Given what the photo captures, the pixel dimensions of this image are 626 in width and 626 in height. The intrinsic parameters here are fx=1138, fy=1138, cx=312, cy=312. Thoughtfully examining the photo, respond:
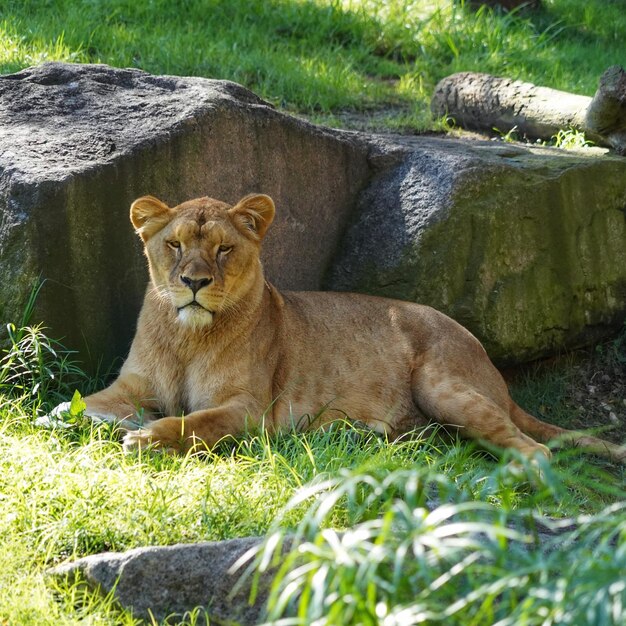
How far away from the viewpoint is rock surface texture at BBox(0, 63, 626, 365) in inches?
206

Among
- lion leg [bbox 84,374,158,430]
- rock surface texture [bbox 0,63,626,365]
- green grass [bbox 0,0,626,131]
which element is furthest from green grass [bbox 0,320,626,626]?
green grass [bbox 0,0,626,131]

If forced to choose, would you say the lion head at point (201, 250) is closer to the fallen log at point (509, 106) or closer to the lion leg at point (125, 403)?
the lion leg at point (125, 403)

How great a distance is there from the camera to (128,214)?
5.43m

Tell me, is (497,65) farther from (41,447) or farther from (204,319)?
(41,447)

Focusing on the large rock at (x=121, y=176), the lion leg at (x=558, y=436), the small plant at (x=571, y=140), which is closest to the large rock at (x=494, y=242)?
the large rock at (x=121, y=176)

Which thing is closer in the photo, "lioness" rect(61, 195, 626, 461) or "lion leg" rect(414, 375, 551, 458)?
"lioness" rect(61, 195, 626, 461)

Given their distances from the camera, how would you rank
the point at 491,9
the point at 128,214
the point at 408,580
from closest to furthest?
the point at 408,580 < the point at 128,214 < the point at 491,9

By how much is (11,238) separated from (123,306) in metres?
0.65

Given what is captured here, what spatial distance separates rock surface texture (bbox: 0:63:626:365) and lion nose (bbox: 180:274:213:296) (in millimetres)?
701

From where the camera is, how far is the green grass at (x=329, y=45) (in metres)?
8.21

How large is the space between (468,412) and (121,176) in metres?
2.00

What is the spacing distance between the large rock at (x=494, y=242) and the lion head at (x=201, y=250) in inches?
48.5

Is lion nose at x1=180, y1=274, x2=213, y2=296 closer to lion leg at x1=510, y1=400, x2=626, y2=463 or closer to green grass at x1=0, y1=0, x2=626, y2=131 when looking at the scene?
lion leg at x1=510, y1=400, x2=626, y2=463

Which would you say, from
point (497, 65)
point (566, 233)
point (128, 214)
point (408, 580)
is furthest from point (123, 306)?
point (497, 65)
